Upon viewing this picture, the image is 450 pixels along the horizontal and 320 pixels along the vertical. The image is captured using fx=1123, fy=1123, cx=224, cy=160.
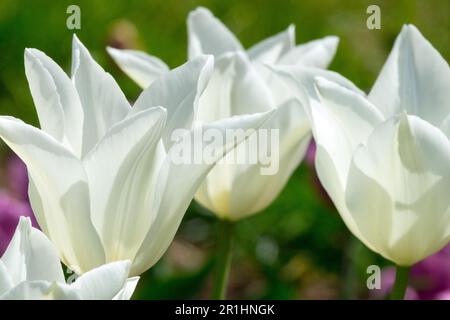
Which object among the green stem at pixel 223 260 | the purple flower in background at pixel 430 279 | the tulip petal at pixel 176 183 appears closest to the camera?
the tulip petal at pixel 176 183

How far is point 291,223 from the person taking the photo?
2113 mm

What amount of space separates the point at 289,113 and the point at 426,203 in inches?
6.4

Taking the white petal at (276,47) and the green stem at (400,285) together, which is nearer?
the green stem at (400,285)

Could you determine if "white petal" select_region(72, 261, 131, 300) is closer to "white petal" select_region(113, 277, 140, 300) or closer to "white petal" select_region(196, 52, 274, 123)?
"white petal" select_region(113, 277, 140, 300)

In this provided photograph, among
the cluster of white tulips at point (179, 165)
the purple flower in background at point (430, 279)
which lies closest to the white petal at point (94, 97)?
the cluster of white tulips at point (179, 165)

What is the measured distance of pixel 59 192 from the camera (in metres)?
0.90

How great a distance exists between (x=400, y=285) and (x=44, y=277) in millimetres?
327

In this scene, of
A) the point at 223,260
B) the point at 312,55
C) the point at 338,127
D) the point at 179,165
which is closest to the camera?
the point at 179,165

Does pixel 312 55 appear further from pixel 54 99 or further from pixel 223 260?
pixel 54 99

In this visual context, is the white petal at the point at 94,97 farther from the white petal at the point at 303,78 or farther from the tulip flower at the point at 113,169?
the white petal at the point at 303,78

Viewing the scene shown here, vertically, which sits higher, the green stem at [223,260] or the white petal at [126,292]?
the white petal at [126,292]

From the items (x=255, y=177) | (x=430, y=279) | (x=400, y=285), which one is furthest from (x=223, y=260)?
(x=430, y=279)

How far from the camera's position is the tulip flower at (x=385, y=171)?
94 centimetres

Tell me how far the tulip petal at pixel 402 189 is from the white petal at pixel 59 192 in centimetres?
23
